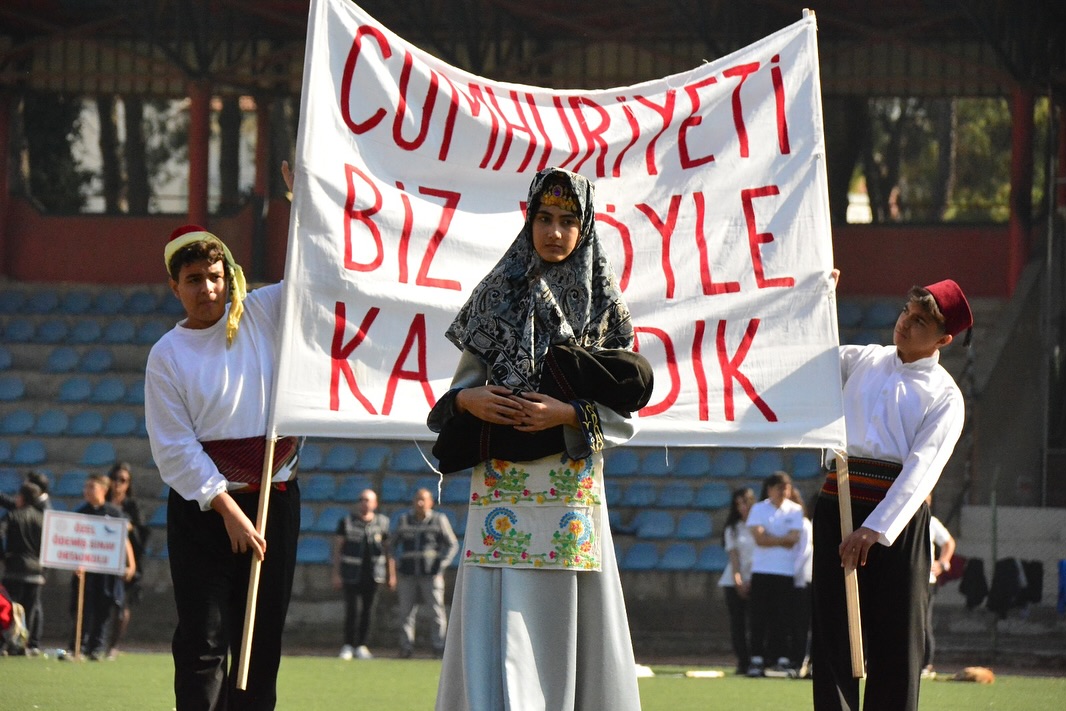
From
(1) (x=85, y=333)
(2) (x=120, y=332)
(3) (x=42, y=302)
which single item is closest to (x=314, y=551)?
(2) (x=120, y=332)

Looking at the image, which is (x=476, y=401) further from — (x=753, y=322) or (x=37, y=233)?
(x=37, y=233)

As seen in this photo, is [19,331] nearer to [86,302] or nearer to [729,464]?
[86,302]

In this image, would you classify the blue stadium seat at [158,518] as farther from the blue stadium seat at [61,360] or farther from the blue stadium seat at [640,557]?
the blue stadium seat at [640,557]

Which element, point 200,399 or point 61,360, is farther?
point 61,360

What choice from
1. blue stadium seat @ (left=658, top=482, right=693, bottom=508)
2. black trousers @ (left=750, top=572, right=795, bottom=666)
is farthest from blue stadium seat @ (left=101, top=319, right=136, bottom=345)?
black trousers @ (left=750, top=572, right=795, bottom=666)

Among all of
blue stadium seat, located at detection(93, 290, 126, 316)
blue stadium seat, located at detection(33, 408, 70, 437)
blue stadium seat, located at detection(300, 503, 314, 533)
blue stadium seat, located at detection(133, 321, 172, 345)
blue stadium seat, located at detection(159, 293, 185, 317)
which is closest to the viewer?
blue stadium seat, located at detection(300, 503, 314, 533)

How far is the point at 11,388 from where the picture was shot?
819 inches

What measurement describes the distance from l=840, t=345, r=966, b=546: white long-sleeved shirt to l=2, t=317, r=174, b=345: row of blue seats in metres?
16.1

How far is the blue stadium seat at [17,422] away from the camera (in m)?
20.0

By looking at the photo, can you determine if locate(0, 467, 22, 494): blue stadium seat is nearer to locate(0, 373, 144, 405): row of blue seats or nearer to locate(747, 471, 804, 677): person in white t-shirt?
locate(0, 373, 144, 405): row of blue seats

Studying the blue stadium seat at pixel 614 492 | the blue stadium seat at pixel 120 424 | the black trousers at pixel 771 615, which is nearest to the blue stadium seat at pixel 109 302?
the blue stadium seat at pixel 120 424

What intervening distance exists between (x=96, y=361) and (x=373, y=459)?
4.11 metres

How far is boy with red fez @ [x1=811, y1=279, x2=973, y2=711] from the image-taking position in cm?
591

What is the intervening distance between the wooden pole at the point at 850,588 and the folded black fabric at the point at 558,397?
3.75 feet
